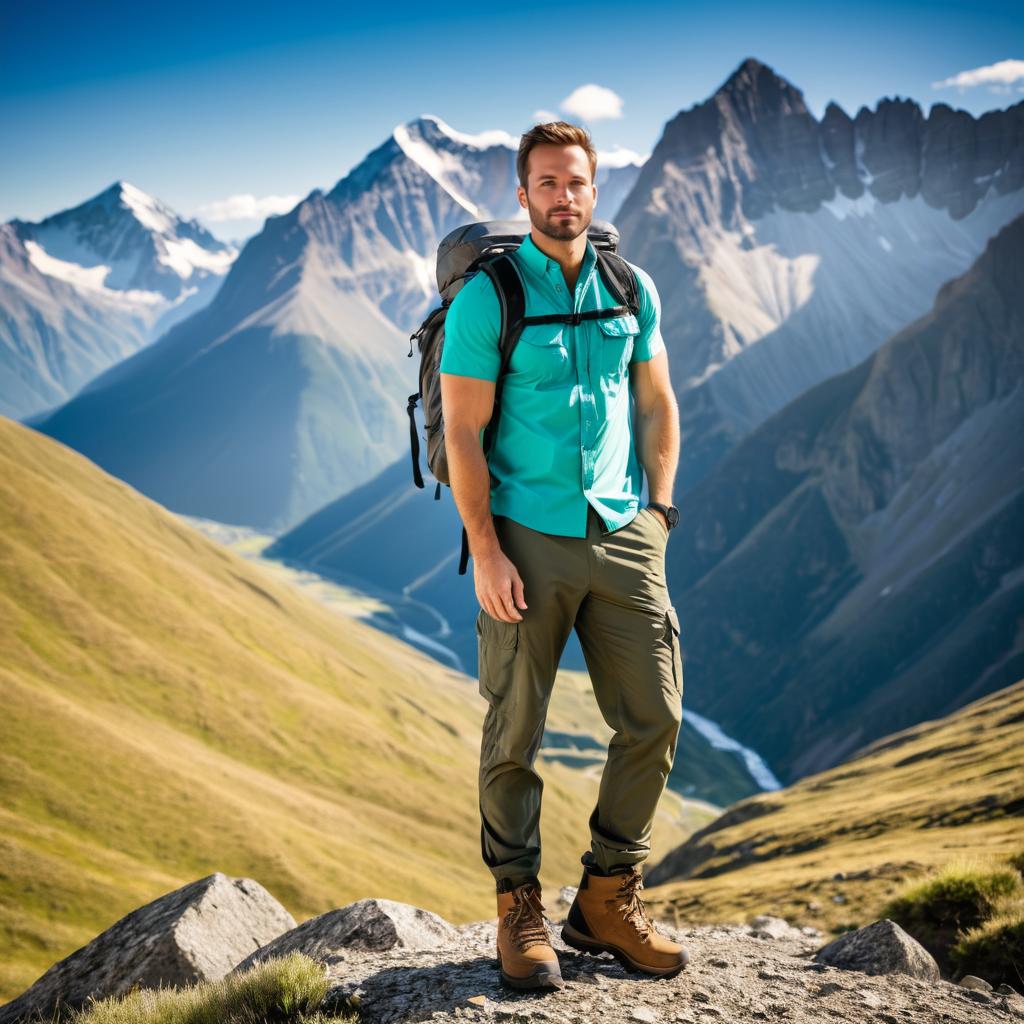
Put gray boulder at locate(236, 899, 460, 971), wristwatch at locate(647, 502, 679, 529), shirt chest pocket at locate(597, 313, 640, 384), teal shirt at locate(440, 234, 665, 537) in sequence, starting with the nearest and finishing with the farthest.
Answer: teal shirt at locate(440, 234, 665, 537)
shirt chest pocket at locate(597, 313, 640, 384)
wristwatch at locate(647, 502, 679, 529)
gray boulder at locate(236, 899, 460, 971)

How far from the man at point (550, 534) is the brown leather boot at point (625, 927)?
1.05 ft

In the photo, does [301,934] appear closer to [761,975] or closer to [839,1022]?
[761,975]

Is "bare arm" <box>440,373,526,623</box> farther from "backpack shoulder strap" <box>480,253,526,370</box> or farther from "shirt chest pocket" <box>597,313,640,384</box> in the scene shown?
"shirt chest pocket" <box>597,313,640,384</box>

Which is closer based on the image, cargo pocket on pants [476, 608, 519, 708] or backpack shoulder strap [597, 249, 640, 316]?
cargo pocket on pants [476, 608, 519, 708]

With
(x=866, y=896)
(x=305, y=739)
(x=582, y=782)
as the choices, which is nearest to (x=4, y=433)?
(x=305, y=739)

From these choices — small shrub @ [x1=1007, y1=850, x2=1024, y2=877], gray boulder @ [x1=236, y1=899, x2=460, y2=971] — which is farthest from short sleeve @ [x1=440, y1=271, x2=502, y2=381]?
small shrub @ [x1=1007, y1=850, x2=1024, y2=877]

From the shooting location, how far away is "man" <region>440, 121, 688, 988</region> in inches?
277

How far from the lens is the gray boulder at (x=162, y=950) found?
10.3 meters

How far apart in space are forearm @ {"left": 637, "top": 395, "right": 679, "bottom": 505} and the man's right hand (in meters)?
1.72

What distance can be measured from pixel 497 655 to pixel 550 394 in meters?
2.04

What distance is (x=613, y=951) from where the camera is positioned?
8055mm

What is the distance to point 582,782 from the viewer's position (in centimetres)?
17088

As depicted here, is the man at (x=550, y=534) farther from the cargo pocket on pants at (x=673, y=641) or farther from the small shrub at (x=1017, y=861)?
the small shrub at (x=1017, y=861)

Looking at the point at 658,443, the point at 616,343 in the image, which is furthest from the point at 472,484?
the point at 658,443
